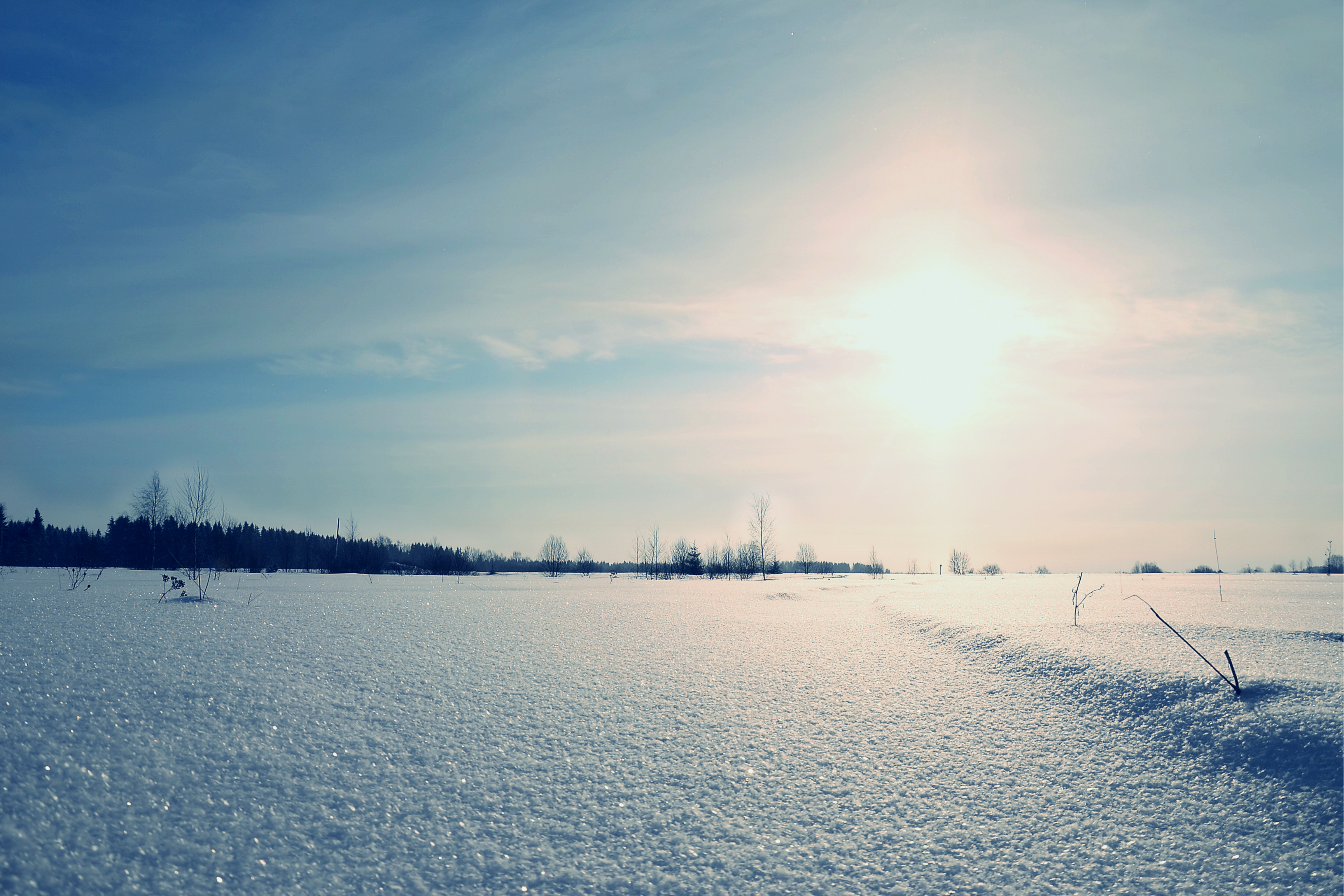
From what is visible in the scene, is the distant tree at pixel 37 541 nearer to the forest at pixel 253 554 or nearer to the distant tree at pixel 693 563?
the forest at pixel 253 554

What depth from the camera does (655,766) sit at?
3.93 metres

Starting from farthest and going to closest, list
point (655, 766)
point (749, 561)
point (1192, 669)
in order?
point (749, 561), point (1192, 669), point (655, 766)

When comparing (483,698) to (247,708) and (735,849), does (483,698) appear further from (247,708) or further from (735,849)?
(735,849)

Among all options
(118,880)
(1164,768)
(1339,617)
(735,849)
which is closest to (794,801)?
(735,849)

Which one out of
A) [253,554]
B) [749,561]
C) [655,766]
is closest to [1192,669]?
[655,766]

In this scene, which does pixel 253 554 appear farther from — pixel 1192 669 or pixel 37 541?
pixel 1192 669

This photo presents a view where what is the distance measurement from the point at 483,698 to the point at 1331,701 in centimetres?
610

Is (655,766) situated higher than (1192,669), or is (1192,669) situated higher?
(1192,669)

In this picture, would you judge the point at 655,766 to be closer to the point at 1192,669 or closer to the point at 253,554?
the point at 1192,669

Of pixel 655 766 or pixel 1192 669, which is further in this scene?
pixel 1192 669

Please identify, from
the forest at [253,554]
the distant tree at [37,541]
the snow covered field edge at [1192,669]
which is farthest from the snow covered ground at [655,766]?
the distant tree at [37,541]

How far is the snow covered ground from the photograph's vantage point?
115 inches

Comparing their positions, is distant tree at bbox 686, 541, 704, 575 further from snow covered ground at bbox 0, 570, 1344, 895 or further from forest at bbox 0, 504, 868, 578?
snow covered ground at bbox 0, 570, 1344, 895

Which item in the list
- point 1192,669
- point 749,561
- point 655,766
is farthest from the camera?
point 749,561
